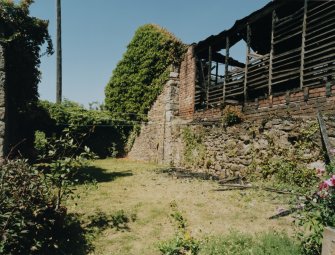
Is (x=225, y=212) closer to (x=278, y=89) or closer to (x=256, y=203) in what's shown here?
(x=256, y=203)

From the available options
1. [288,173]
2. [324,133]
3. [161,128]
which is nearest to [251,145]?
[288,173]

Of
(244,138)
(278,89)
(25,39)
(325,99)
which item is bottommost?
(244,138)

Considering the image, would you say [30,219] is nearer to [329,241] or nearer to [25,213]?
[25,213]

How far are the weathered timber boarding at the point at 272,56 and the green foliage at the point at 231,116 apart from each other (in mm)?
439

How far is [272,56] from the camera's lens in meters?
9.71

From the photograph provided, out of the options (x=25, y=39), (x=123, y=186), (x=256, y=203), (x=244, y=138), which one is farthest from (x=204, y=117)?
(x=25, y=39)

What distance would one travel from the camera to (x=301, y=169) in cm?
771

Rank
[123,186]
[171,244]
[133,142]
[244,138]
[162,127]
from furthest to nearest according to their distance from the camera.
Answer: [133,142], [162,127], [244,138], [123,186], [171,244]

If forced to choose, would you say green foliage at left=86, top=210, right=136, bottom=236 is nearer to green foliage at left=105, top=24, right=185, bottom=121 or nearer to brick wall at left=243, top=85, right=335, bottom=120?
brick wall at left=243, top=85, right=335, bottom=120

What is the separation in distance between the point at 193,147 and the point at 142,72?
650 cm

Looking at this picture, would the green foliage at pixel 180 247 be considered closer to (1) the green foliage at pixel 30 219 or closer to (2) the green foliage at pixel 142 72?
(1) the green foliage at pixel 30 219

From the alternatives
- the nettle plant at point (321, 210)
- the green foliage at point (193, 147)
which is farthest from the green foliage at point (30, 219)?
the green foliage at point (193, 147)

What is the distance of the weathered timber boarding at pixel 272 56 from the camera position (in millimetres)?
8500

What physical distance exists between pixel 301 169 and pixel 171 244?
4820mm
